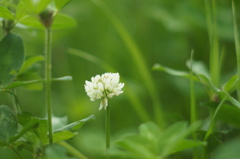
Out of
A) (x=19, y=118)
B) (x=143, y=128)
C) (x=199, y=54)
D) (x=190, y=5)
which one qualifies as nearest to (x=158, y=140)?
(x=143, y=128)

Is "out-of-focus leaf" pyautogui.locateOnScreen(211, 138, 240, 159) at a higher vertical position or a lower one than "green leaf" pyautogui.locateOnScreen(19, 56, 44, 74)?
lower

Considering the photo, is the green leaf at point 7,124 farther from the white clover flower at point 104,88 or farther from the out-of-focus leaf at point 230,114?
the out-of-focus leaf at point 230,114

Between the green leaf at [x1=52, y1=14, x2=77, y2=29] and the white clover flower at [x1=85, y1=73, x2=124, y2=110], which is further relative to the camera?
the green leaf at [x1=52, y1=14, x2=77, y2=29]

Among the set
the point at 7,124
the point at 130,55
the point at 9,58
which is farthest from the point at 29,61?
the point at 130,55

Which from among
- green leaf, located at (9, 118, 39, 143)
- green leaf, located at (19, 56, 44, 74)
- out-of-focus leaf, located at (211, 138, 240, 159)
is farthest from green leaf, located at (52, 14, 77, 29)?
out-of-focus leaf, located at (211, 138, 240, 159)

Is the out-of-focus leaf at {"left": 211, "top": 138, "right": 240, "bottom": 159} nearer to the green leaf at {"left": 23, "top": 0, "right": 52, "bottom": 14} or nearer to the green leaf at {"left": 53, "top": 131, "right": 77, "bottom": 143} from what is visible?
the green leaf at {"left": 53, "top": 131, "right": 77, "bottom": 143}

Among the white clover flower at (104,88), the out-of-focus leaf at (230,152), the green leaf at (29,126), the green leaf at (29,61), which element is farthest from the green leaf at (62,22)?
the out-of-focus leaf at (230,152)

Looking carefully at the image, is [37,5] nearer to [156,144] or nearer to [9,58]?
[9,58]
